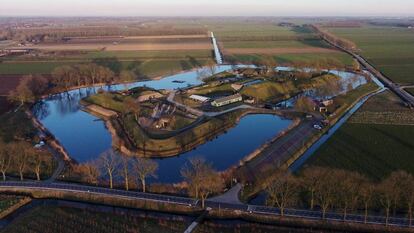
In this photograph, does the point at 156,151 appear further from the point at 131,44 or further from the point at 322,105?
the point at 131,44

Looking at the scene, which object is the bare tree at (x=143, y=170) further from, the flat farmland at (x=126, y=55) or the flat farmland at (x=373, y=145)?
the flat farmland at (x=126, y=55)

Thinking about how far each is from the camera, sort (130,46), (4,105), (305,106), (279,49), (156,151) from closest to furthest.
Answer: (156,151)
(305,106)
(4,105)
(279,49)
(130,46)

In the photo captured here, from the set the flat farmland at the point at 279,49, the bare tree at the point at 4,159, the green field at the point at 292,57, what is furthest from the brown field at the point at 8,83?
the green field at the point at 292,57

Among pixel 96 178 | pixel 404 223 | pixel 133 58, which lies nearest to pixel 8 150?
pixel 96 178

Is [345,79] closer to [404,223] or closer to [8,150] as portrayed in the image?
[404,223]

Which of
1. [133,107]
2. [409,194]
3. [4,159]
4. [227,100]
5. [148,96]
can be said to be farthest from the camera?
[148,96]

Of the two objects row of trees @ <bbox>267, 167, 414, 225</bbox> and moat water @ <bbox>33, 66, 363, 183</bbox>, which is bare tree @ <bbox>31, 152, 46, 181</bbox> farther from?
row of trees @ <bbox>267, 167, 414, 225</bbox>

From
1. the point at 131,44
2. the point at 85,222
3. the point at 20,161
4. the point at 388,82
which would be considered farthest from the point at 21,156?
the point at 131,44
